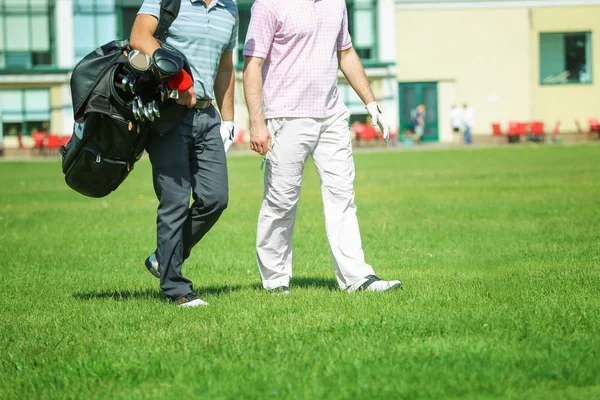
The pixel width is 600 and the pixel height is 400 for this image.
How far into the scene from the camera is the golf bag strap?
22.5 feet

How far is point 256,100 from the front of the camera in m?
7.47

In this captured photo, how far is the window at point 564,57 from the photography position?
192ft

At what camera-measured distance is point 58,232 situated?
43.5ft

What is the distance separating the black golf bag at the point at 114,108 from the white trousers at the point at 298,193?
0.96m

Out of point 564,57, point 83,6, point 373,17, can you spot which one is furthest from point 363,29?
point 83,6

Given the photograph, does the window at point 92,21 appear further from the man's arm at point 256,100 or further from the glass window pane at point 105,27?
the man's arm at point 256,100

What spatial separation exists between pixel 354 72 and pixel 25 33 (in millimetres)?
51706

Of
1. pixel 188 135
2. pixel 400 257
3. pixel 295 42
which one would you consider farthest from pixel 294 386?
pixel 400 257

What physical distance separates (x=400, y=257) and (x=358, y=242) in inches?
85.1

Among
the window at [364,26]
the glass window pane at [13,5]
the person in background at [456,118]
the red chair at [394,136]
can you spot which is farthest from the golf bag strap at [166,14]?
the glass window pane at [13,5]

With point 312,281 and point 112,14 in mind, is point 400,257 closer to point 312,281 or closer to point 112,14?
point 312,281

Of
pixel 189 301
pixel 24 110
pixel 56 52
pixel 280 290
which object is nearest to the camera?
pixel 189 301

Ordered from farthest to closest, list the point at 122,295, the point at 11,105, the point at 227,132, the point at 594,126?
the point at 11,105
the point at 594,126
the point at 122,295
the point at 227,132

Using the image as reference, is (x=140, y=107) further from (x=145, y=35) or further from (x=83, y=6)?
(x=83, y=6)
